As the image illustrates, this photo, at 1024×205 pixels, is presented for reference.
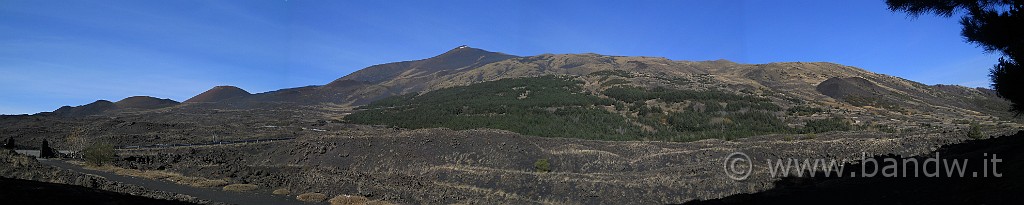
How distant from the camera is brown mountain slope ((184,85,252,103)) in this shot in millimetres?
182750

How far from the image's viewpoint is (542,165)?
36531mm

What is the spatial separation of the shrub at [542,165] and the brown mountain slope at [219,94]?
17106cm

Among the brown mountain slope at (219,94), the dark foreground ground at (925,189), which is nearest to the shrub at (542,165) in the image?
the dark foreground ground at (925,189)

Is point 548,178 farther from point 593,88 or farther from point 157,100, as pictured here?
point 157,100

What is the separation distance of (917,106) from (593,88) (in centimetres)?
4691

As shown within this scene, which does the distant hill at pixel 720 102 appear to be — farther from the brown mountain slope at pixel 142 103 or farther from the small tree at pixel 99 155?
the small tree at pixel 99 155

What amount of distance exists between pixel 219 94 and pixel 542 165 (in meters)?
182

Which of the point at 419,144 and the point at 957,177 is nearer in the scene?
the point at 957,177

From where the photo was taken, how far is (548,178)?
3384cm

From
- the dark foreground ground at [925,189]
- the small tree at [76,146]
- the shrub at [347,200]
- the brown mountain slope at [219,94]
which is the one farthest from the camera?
the brown mountain slope at [219,94]

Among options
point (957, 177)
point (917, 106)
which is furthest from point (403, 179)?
point (917, 106)

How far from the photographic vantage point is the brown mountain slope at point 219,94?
18275cm

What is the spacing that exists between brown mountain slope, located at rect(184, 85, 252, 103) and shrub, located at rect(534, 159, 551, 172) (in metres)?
171

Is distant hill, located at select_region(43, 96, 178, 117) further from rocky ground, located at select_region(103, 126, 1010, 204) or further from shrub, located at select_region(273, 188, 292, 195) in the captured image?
shrub, located at select_region(273, 188, 292, 195)
